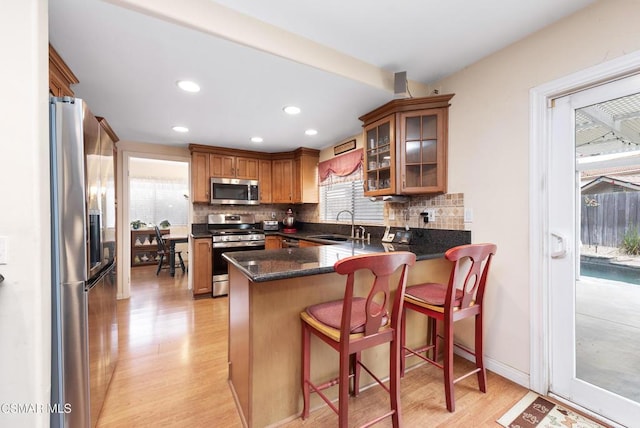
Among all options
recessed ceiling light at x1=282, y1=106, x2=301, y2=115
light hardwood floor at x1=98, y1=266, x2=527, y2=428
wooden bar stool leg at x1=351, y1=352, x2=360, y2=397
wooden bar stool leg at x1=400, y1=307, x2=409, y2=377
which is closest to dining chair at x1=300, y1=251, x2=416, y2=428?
wooden bar stool leg at x1=351, y1=352, x2=360, y2=397

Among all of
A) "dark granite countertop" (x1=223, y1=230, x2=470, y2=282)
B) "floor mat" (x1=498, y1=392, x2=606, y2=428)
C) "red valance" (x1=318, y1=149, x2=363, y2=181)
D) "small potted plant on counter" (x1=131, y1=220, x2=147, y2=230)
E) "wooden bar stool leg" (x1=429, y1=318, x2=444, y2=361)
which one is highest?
"red valance" (x1=318, y1=149, x2=363, y2=181)

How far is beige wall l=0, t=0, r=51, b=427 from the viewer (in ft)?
3.51

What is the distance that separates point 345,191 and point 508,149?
2.24 meters

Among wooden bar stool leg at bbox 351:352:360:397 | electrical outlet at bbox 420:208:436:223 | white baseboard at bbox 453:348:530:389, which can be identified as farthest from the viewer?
electrical outlet at bbox 420:208:436:223

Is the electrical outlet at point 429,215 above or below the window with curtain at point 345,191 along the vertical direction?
below

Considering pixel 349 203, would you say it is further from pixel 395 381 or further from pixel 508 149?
pixel 395 381

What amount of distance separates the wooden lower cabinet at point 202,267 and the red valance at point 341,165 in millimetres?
1985

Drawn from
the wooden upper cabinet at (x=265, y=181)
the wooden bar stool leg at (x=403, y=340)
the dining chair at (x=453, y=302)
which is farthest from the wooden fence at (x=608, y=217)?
the wooden upper cabinet at (x=265, y=181)

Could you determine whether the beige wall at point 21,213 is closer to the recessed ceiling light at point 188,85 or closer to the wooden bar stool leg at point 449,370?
the recessed ceiling light at point 188,85

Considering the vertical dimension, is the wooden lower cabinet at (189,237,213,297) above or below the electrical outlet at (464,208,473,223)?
below

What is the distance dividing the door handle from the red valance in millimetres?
2148

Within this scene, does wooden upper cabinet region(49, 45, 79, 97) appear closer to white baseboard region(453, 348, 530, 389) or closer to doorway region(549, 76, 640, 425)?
doorway region(549, 76, 640, 425)

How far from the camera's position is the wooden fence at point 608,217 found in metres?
1.49

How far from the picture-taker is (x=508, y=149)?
1.92 m
